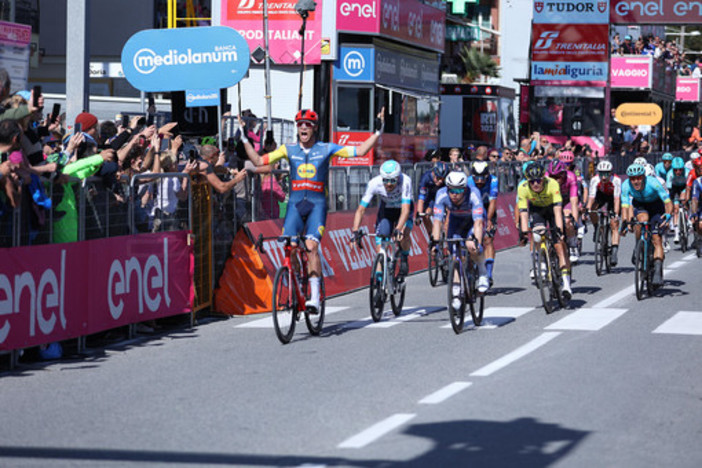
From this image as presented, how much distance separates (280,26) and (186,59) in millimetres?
22311

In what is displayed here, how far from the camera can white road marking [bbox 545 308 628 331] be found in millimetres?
14242

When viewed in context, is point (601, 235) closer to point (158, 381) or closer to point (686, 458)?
→ point (158, 381)

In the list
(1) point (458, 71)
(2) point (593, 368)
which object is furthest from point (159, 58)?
(1) point (458, 71)

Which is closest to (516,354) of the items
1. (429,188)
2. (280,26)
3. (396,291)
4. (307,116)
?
(307,116)

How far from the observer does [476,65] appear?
79562mm

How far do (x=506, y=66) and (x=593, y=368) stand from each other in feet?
233

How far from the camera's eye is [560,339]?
1319 cm

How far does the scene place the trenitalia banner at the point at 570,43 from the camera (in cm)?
5131

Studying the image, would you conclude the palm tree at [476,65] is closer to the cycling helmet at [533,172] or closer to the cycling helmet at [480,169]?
the cycling helmet at [480,169]

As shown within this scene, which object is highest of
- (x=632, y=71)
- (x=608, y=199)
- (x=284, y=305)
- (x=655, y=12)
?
(x=655, y=12)

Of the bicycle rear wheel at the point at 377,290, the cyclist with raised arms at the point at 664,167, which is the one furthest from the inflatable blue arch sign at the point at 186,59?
the cyclist with raised arms at the point at 664,167

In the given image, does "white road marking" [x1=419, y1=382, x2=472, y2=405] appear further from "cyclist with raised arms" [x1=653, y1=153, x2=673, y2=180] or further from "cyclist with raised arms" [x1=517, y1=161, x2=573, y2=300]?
"cyclist with raised arms" [x1=653, y1=153, x2=673, y2=180]

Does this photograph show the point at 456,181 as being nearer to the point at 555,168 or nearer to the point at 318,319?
the point at 318,319

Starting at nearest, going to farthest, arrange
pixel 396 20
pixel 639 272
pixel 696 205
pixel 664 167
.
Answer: pixel 639 272 < pixel 696 205 < pixel 664 167 < pixel 396 20
